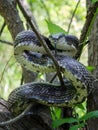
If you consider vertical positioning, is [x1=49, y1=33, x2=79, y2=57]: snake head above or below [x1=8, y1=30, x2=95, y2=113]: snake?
above

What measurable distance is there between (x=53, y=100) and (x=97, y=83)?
20 cm

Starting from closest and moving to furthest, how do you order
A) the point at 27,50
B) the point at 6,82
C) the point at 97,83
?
the point at 97,83 < the point at 27,50 < the point at 6,82

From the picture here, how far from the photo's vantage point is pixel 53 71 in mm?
1437

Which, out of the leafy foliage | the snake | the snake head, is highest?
the snake head

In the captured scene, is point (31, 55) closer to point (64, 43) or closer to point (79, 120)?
point (64, 43)

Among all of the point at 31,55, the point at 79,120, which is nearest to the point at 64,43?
the point at 31,55

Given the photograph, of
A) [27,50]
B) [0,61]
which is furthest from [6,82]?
[27,50]

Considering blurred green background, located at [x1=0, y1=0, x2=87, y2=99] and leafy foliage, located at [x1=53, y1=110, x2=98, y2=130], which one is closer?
leafy foliage, located at [x1=53, y1=110, x2=98, y2=130]

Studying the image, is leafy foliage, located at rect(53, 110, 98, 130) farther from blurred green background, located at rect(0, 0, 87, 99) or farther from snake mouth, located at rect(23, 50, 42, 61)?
blurred green background, located at rect(0, 0, 87, 99)

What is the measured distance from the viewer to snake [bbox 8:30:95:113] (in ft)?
4.40

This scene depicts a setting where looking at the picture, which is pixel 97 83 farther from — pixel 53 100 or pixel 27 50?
pixel 27 50

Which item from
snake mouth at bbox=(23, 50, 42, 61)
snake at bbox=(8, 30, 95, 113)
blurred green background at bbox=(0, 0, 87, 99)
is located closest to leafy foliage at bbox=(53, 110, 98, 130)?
snake at bbox=(8, 30, 95, 113)

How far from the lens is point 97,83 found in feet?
4.83

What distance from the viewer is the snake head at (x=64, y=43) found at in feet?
4.89
